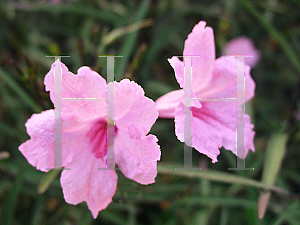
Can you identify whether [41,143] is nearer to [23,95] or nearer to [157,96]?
[23,95]

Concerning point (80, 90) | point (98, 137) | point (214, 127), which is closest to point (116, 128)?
point (98, 137)

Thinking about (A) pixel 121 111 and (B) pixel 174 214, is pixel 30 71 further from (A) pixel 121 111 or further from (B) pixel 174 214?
(B) pixel 174 214

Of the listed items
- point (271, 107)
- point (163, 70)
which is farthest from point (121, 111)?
point (271, 107)

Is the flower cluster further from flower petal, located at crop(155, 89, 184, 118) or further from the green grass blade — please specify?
the green grass blade

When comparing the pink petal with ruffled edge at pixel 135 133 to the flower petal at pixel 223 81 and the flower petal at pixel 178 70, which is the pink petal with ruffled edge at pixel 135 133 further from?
the flower petal at pixel 223 81

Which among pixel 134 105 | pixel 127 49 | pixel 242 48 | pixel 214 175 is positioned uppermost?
pixel 242 48
